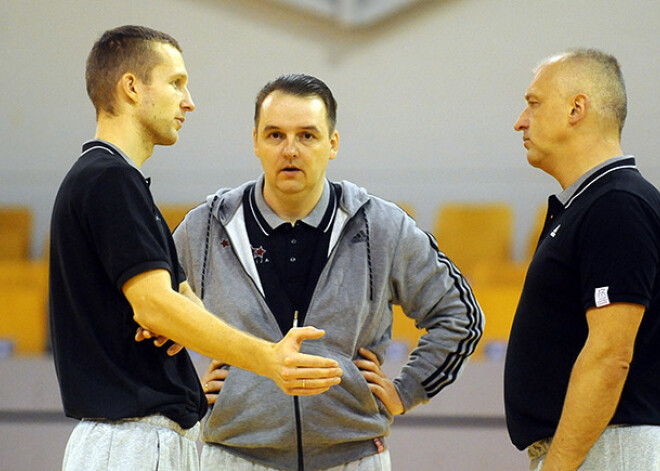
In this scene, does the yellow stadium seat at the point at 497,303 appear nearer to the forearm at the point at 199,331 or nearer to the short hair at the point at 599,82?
the short hair at the point at 599,82

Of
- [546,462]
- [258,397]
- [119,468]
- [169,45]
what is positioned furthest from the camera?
[258,397]

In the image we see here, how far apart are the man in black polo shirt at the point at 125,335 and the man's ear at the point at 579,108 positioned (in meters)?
1.18

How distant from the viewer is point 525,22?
26.6ft

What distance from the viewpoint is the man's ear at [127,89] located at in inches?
107

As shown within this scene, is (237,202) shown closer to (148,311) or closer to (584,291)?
(148,311)

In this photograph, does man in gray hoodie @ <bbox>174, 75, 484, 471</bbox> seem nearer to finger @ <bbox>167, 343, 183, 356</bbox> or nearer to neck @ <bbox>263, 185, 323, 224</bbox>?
neck @ <bbox>263, 185, 323, 224</bbox>

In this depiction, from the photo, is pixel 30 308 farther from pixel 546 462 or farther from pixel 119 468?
pixel 546 462

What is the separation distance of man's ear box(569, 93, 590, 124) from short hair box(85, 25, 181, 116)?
4.42 feet

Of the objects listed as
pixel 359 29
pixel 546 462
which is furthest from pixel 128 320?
pixel 359 29

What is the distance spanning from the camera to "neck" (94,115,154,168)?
269 cm

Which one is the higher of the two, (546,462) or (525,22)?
(525,22)

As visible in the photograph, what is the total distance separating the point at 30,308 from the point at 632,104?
5433 mm

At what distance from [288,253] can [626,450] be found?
1347mm

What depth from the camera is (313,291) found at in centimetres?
320
